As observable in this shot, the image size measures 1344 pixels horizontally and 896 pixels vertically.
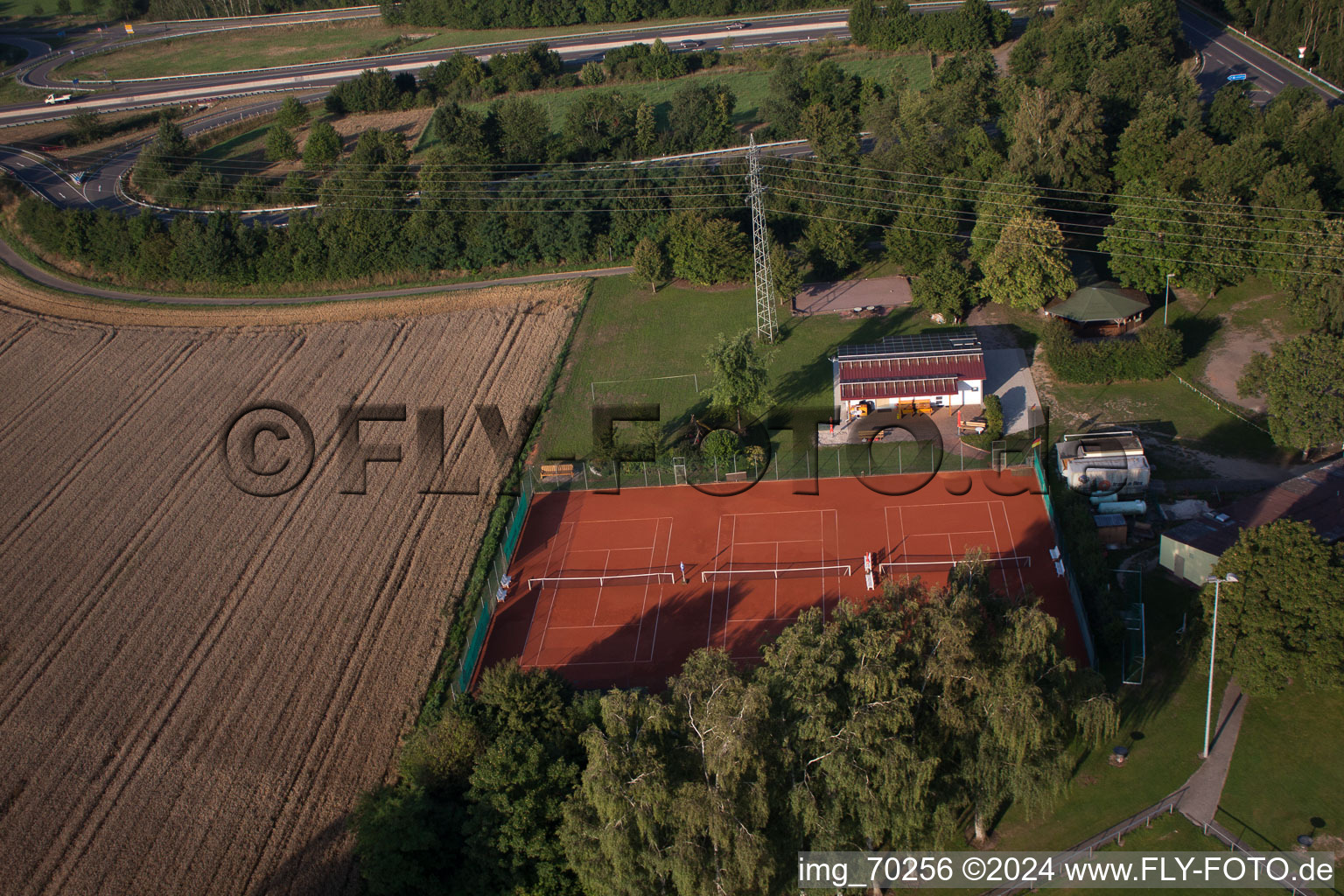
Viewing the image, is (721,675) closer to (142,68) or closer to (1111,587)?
(1111,587)

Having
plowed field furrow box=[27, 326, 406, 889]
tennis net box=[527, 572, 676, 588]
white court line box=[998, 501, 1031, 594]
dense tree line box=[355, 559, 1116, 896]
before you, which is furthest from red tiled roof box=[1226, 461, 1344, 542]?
plowed field furrow box=[27, 326, 406, 889]

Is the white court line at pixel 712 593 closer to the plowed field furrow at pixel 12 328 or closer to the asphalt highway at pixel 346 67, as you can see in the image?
the plowed field furrow at pixel 12 328

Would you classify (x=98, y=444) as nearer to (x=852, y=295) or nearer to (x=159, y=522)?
(x=159, y=522)

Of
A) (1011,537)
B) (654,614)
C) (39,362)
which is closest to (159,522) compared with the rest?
(39,362)

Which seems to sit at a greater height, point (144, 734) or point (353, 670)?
point (144, 734)

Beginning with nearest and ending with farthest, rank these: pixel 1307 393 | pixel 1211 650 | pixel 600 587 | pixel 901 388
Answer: pixel 1211 650 → pixel 1307 393 → pixel 600 587 → pixel 901 388

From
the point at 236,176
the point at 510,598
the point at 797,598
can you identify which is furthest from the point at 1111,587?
the point at 236,176
